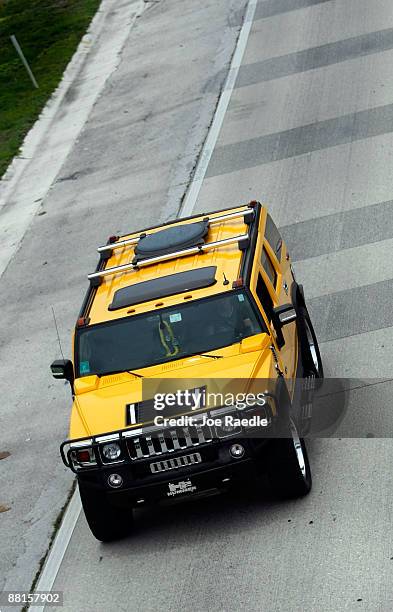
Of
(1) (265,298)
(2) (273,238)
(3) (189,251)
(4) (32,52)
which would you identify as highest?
(3) (189,251)

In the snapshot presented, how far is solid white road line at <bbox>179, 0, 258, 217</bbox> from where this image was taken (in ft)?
60.3

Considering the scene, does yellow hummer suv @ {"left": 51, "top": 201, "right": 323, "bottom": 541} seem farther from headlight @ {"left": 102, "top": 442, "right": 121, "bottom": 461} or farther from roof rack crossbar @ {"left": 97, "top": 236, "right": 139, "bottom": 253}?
roof rack crossbar @ {"left": 97, "top": 236, "right": 139, "bottom": 253}

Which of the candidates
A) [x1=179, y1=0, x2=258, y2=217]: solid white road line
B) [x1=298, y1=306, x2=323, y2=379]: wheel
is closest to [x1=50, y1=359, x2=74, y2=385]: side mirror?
[x1=298, y1=306, x2=323, y2=379]: wheel

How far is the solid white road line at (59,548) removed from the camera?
33.5 feet

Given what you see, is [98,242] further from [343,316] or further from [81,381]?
[81,381]

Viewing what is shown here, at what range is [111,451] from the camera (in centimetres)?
956

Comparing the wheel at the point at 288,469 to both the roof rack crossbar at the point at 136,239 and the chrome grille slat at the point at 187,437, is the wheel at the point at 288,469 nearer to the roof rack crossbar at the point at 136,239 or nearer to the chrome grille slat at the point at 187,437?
the chrome grille slat at the point at 187,437

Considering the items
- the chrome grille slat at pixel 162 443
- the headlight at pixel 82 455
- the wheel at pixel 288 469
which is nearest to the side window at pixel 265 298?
the wheel at pixel 288 469

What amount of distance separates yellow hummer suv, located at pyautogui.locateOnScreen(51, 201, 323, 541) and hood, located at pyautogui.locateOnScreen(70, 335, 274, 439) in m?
0.01

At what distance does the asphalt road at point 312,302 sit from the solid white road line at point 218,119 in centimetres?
16

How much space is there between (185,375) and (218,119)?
12.0 meters

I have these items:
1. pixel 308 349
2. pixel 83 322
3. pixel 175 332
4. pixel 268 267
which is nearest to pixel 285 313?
pixel 175 332

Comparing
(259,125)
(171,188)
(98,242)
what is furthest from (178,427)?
(259,125)

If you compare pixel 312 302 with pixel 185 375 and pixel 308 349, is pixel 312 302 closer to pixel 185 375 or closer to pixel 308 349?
pixel 308 349
